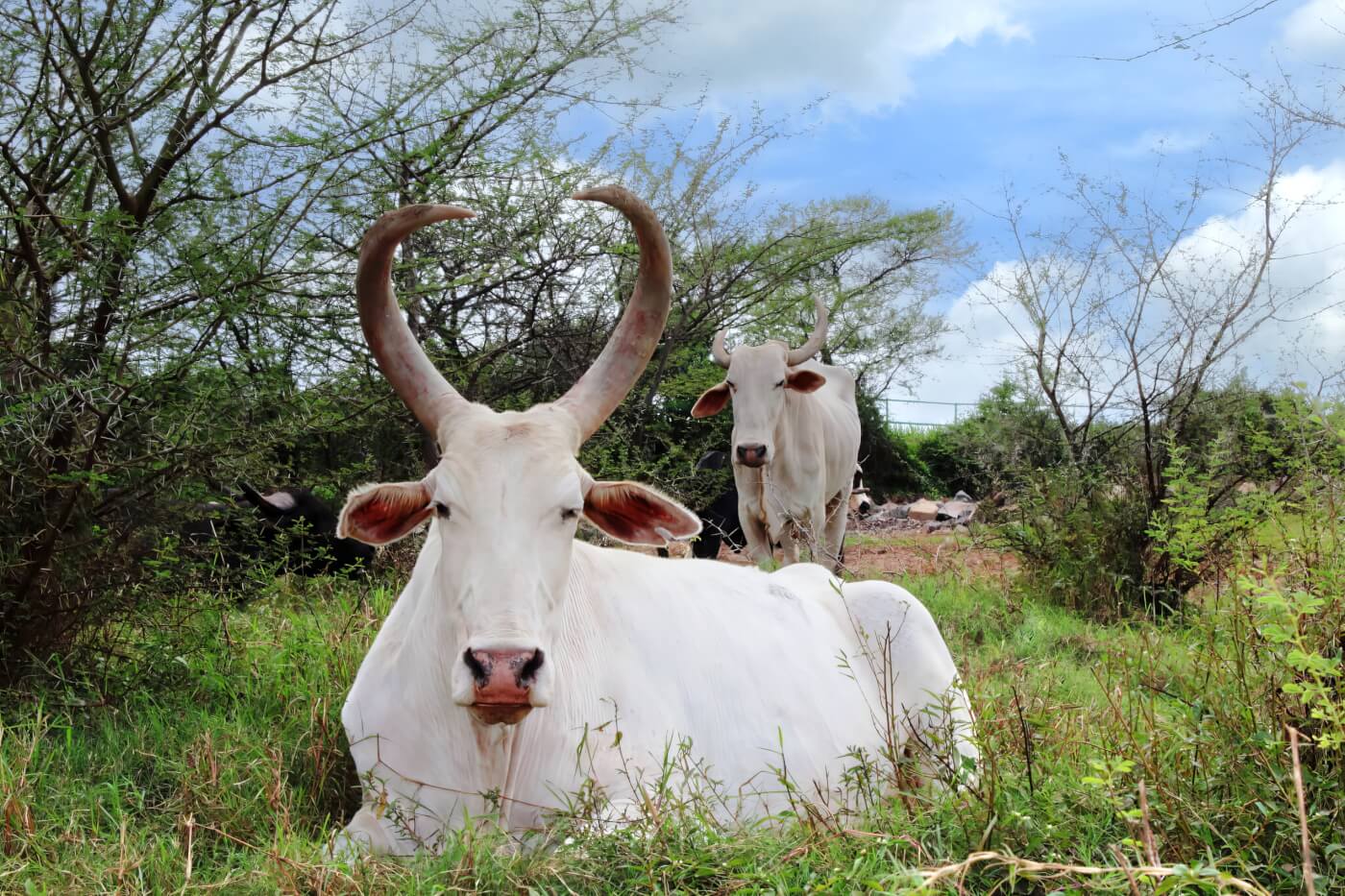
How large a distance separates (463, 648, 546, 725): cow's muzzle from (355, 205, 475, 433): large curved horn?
952mm

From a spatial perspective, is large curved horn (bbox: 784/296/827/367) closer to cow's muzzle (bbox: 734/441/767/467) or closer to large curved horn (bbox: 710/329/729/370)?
large curved horn (bbox: 710/329/729/370)

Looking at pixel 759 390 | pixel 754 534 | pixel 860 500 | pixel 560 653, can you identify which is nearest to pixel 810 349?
pixel 759 390

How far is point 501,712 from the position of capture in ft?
8.93

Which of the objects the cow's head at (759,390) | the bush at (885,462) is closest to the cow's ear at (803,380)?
the cow's head at (759,390)

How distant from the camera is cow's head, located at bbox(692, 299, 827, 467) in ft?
26.6

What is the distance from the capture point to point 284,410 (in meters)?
5.27

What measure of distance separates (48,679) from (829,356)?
19.6 m

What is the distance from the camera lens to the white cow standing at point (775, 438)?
8.27 m

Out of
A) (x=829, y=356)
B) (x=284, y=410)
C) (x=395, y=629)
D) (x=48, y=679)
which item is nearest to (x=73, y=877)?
(x=395, y=629)

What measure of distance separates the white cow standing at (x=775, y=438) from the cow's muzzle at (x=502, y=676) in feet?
17.9

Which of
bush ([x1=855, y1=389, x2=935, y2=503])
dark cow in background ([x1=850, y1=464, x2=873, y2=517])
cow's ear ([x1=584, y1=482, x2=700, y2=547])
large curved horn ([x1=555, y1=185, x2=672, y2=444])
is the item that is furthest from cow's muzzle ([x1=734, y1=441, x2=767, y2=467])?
bush ([x1=855, y1=389, x2=935, y2=503])

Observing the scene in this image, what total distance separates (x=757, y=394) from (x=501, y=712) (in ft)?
19.1

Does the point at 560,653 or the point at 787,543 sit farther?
the point at 787,543

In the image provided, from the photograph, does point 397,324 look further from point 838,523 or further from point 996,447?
point 996,447
